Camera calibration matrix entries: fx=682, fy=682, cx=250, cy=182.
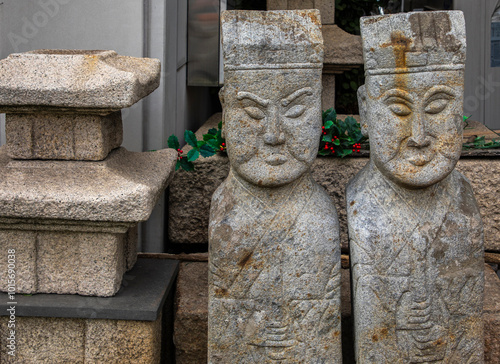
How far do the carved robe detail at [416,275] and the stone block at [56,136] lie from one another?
1.14 meters

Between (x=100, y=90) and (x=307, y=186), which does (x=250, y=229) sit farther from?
(x=100, y=90)

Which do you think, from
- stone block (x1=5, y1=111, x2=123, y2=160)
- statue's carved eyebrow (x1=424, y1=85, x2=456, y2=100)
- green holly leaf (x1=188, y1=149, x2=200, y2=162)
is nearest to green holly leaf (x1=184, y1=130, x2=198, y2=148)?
green holly leaf (x1=188, y1=149, x2=200, y2=162)

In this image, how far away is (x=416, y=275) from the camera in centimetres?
256

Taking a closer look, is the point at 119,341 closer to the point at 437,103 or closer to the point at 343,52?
the point at 437,103

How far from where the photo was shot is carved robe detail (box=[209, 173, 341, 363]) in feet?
8.51

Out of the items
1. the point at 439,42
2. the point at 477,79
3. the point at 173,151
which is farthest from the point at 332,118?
the point at 477,79

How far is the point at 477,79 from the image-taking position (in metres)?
5.06

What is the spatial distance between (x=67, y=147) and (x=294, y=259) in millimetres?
1089

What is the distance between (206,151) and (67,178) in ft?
2.80

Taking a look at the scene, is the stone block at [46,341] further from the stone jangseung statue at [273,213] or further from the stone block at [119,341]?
the stone jangseung statue at [273,213]

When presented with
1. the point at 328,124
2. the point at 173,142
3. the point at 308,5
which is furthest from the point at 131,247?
the point at 308,5

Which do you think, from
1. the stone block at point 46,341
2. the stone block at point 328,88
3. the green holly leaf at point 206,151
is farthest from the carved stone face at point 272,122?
the stone block at point 328,88

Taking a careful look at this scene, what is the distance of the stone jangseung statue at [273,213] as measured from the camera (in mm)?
2494

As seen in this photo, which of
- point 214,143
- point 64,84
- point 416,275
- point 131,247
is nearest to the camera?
point 416,275
